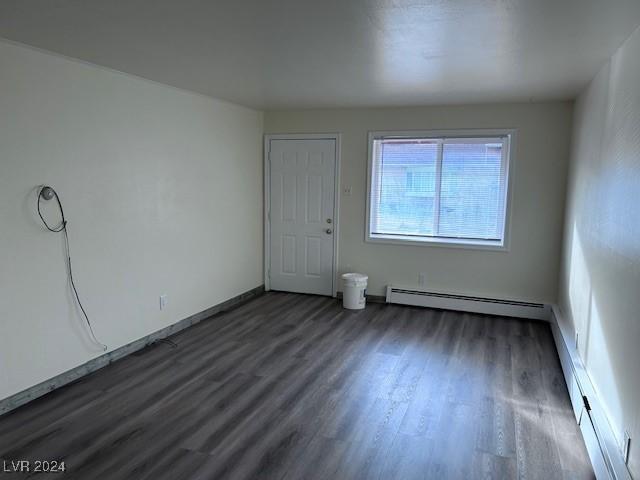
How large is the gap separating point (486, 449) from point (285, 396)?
1.34 metres

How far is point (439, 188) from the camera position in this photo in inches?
208

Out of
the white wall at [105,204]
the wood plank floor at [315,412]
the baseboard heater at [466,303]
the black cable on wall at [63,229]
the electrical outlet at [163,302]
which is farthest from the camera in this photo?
the baseboard heater at [466,303]

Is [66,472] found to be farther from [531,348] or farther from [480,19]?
[531,348]

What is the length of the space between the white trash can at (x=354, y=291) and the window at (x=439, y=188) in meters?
0.60

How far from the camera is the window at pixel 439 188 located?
5074 millimetres

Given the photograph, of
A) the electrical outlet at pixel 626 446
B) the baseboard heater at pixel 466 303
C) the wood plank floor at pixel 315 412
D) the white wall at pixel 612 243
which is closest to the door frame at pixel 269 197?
the baseboard heater at pixel 466 303

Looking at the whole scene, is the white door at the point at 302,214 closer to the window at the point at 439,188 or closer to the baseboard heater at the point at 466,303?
the window at the point at 439,188

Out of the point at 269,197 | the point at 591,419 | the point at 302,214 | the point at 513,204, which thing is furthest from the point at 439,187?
the point at 591,419

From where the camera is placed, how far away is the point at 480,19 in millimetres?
2318

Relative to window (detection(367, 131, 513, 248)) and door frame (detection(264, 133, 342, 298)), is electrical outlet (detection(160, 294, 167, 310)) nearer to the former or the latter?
door frame (detection(264, 133, 342, 298))

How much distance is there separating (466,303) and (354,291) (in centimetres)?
129

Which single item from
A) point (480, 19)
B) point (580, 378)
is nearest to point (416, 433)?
point (580, 378)

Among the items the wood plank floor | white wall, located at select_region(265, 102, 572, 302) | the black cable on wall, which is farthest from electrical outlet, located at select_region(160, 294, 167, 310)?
white wall, located at select_region(265, 102, 572, 302)

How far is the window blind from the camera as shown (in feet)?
16.7
